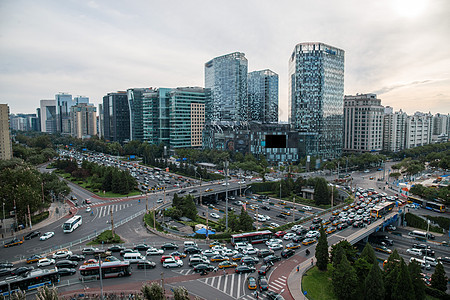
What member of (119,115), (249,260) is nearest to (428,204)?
(249,260)

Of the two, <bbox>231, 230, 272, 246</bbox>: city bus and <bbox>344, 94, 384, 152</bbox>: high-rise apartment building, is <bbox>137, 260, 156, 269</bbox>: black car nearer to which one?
<bbox>231, 230, 272, 246</bbox>: city bus

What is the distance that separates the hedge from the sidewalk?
188ft

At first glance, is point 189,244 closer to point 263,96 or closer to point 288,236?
point 288,236

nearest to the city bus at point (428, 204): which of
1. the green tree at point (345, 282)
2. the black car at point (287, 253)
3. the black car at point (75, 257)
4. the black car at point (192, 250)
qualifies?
the black car at point (287, 253)

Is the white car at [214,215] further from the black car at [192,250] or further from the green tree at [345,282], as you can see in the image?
the green tree at [345,282]

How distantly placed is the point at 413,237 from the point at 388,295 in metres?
25.9

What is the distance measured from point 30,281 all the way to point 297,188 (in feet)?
173

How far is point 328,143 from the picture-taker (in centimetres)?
10475

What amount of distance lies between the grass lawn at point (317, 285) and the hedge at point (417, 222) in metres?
30.4

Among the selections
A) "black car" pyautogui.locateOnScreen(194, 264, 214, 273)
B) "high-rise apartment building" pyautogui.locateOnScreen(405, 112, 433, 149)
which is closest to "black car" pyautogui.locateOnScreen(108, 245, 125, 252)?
"black car" pyautogui.locateOnScreen(194, 264, 214, 273)

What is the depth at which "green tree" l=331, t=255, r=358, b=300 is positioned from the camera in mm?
24672

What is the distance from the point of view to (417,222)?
49.4m

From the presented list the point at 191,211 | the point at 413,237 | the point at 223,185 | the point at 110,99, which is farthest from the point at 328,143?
the point at 110,99

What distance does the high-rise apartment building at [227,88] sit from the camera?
12769 cm
